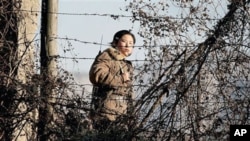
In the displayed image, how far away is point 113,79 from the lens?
8.41 metres

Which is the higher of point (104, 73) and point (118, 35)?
point (118, 35)

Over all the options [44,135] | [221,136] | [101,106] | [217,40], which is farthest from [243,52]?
[44,135]

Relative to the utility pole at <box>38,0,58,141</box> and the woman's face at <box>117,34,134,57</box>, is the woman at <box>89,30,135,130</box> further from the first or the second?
the utility pole at <box>38,0,58,141</box>

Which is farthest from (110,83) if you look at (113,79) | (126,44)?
(126,44)

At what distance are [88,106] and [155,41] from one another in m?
0.90

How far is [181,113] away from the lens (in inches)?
Result: 315

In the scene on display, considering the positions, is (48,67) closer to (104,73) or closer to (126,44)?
(104,73)

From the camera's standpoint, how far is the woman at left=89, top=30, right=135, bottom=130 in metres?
8.20

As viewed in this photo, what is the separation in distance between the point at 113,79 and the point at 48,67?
665 mm

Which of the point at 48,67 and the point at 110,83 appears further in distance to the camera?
the point at 48,67

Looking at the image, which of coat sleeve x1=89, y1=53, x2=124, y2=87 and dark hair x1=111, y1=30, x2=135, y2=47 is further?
dark hair x1=111, y1=30, x2=135, y2=47

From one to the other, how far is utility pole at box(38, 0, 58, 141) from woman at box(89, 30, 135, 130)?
407 mm

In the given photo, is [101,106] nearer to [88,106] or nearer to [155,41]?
[88,106]

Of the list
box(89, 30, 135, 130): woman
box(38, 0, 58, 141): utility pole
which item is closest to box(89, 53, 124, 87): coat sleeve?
box(89, 30, 135, 130): woman
